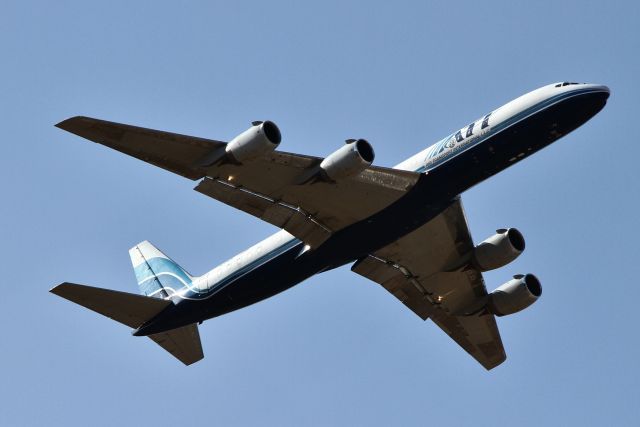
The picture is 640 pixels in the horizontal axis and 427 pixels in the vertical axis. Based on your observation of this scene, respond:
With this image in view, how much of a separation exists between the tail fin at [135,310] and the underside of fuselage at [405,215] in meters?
0.66

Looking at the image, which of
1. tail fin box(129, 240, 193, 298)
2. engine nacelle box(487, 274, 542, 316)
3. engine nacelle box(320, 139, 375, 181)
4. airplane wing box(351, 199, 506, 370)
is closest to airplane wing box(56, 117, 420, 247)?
engine nacelle box(320, 139, 375, 181)

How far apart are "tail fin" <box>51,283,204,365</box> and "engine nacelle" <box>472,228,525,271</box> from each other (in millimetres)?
14223

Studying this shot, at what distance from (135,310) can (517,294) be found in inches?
718

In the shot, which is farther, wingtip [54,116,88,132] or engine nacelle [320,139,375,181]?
engine nacelle [320,139,375,181]

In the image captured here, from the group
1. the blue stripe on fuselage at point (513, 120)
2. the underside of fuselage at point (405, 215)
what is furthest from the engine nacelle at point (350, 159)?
the blue stripe on fuselage at point (513, 120)

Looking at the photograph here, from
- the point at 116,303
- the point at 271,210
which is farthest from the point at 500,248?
the point at 116,303

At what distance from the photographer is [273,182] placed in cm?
4769

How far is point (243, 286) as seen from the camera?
5138 cm

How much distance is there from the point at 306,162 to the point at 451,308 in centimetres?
1523

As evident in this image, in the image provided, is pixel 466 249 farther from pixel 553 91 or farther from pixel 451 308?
pixel 553 91

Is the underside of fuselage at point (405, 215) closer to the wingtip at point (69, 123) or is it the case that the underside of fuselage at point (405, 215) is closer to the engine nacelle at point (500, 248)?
the engine nacelle at point (500, 248)

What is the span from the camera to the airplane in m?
45.4

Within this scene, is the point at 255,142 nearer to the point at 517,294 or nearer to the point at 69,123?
the point at 69,123

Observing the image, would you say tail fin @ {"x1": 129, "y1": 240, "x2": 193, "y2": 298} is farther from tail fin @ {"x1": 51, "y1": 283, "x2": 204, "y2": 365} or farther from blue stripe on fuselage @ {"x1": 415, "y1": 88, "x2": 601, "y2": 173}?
blue stripe on fuselage @ {"x1": 415, "y1": 88, "x2": 601, "y2": 173}
